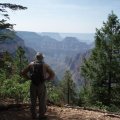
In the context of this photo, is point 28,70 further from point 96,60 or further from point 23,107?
point 96,60

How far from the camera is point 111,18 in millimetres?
29656

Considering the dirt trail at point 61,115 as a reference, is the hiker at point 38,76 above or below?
above

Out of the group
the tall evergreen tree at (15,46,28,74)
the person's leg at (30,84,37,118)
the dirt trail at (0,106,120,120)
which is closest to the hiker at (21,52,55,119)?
the person's leg at (30,84,37,118)

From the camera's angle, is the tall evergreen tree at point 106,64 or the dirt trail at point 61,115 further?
the tall evergreen tree at point 106,64

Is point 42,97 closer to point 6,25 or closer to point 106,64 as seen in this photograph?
point 6,25

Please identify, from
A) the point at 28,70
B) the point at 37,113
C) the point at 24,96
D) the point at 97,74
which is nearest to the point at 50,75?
the point at 28,70

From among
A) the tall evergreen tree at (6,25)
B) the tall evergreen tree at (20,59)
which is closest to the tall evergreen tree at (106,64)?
the tall evergreen tree at (6,25)

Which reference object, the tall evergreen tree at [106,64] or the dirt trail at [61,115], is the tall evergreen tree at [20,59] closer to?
the tall evergreen tree at [106,64]

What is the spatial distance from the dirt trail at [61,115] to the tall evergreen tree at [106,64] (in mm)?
17865

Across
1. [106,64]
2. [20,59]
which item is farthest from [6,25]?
[20,59]

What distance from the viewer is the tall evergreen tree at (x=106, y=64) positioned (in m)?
29.2

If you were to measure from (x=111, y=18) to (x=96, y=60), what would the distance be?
381 cm

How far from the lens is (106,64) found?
95.6 ft

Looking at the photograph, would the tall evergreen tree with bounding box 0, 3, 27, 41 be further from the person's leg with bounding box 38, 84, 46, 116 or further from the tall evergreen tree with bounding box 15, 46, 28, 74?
the tall evergreen tree with bounding box 15, 46, 28, 74
